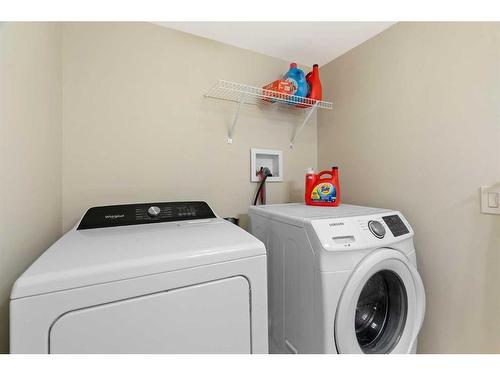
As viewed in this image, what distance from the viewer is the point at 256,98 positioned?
185 centimetres

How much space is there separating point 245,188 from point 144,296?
49.1 inches

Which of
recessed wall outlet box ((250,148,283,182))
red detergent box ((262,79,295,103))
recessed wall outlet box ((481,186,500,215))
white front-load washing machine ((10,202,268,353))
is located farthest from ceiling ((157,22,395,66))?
white front-load washing machine ((10,202,268,353))

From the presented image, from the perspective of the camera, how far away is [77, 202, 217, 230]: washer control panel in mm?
1083

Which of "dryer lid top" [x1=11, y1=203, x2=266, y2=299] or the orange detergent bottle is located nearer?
"dryer lid top" [x1=11, y1=203, x2=266, y2=299]

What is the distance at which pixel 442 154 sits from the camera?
1.31m

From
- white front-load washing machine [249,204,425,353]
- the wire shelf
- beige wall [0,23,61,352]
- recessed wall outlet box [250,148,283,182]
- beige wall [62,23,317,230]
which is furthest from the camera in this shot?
recessed wall outlet box [250,148,283,182]

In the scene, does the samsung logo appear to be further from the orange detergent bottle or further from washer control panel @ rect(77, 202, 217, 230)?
the orange detergent bottle

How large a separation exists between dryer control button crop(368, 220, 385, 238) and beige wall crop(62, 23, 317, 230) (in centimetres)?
89

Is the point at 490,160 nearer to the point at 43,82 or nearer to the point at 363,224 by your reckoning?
the point at 363,224

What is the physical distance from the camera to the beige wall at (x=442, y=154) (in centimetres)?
115

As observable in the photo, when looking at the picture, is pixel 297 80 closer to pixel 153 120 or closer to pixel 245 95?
pixel 245 95

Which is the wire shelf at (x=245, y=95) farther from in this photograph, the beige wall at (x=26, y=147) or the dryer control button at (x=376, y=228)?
the dryer control button at (x=376, y=228)
